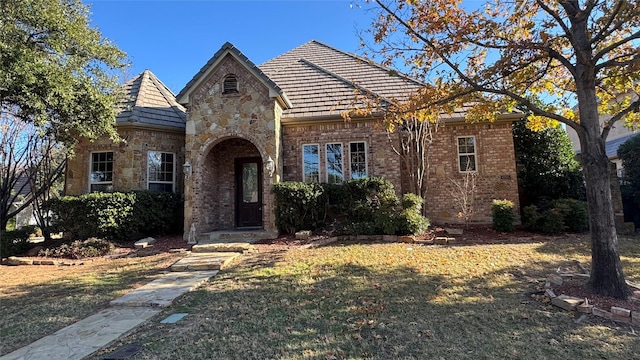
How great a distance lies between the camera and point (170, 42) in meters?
13.6

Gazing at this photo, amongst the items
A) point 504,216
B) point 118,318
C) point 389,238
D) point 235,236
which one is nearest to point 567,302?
point 389,238

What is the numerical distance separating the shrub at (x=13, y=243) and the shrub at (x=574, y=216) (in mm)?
16451

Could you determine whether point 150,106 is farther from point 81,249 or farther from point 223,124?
point 81,249

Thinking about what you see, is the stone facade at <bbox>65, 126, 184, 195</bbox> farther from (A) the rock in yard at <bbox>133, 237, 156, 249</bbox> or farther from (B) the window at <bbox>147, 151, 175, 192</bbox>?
(A) the rock in yard at <bbox>133, 237, 156, 249</bbox>

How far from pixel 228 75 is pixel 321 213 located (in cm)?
560

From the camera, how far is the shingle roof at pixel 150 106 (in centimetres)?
1205

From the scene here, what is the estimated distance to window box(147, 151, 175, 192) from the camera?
12211 millimetres

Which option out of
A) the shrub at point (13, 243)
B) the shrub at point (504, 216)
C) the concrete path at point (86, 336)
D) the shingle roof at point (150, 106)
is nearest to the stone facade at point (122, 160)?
the shingle roof at point (150, 106)

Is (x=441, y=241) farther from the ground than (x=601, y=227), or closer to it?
closer to it

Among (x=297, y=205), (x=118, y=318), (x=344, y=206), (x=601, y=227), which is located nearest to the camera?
(x=118, y=318)

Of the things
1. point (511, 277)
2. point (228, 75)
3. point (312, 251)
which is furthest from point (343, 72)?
point (511, 277)

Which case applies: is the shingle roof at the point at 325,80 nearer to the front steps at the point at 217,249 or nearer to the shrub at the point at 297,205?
the shrub at the point at 297,205

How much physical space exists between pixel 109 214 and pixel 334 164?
295 inches

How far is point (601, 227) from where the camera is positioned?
17.3 ft
